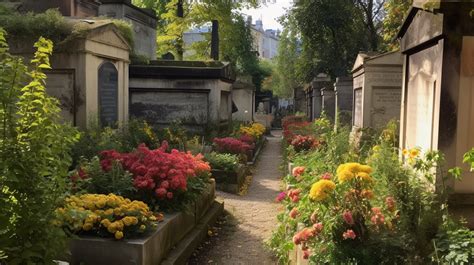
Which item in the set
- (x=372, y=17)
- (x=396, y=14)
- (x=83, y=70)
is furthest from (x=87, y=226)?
(x=372, y=17)

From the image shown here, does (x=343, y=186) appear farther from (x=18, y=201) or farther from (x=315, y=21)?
(x=315, y=21)

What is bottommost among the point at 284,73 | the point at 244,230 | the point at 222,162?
the point at 244,230

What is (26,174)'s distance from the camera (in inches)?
114

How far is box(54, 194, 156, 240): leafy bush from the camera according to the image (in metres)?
4.36

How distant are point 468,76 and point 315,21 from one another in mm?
22376

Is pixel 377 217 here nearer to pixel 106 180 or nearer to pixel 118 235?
pixel 118 235

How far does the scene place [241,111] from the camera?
82.1 feet

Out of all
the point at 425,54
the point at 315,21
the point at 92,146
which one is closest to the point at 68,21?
the point at 92,146

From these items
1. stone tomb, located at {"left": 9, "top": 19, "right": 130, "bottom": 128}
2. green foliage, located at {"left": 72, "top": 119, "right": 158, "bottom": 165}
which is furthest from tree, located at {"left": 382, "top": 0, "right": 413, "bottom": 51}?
stone tomb, located at {"left": 9, "top": 19, "right": 130, "bottom": 128}

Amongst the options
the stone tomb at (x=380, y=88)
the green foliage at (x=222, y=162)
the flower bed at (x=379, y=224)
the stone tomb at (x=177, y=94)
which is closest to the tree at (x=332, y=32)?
the stone tomb at (x=177, y=94)

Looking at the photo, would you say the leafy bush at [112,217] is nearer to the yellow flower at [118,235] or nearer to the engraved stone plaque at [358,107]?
the yellow flower at [118,235]

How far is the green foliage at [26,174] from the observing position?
2852 mm

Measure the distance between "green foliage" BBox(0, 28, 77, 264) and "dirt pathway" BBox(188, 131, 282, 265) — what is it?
2613 millimetres

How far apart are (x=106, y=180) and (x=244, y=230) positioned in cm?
217
